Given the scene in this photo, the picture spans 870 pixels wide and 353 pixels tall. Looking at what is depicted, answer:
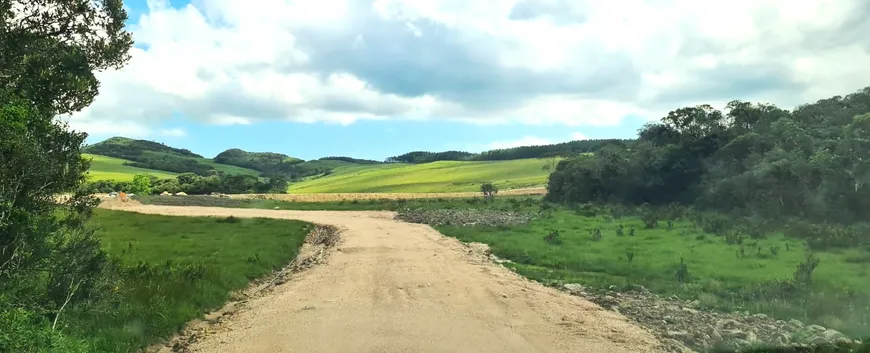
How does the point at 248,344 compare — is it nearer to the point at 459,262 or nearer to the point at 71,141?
the point at 71,141

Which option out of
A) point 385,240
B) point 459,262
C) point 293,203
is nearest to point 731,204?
point 385,240

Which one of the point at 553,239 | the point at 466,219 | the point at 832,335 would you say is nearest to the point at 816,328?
the point at 832,335

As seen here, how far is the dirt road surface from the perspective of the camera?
11.0 m

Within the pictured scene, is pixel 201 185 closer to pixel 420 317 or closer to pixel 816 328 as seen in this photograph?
pixel 420 317

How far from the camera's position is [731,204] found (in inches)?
2036

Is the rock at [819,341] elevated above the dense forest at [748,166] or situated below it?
below

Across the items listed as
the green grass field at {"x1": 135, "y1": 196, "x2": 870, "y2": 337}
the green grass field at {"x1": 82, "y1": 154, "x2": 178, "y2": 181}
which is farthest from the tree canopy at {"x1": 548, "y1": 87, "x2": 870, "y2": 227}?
the green grass field at {"x1": 82, "y1": 154, "x2": 178, "y2": 181}

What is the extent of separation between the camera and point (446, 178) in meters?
165

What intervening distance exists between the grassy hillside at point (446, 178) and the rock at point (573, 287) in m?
116

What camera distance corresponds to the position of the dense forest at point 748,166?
39750 mm

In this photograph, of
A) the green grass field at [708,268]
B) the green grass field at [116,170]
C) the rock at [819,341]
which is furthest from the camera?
the green grass field at [116,170]

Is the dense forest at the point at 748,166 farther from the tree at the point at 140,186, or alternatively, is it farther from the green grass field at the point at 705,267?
the tree at the point at 140,186

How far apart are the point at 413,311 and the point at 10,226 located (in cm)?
799

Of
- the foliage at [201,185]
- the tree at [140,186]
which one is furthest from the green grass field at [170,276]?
the foliage at [201,185]
